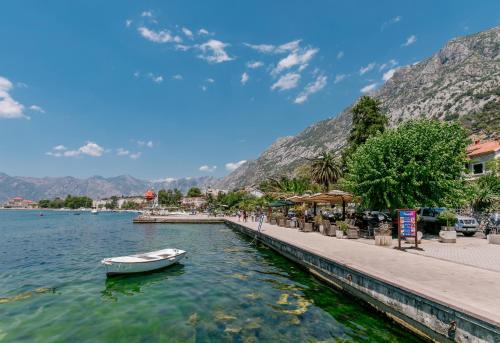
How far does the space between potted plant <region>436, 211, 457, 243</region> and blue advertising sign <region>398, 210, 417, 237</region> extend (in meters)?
4.23

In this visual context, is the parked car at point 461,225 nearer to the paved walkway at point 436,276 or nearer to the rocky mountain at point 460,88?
the paved walkway at point 436,276

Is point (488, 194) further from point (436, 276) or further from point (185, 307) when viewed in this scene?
point (185, 307)

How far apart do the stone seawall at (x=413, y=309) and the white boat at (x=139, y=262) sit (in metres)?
9.18

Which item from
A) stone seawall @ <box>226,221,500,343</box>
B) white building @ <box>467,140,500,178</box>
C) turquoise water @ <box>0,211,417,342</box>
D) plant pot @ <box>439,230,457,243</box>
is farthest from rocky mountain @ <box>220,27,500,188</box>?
stone seawall @ <box>226,221,500,343</box>

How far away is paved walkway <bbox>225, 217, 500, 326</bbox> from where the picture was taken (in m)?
7.41

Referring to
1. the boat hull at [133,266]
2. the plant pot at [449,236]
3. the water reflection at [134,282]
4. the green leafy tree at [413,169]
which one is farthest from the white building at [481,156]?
the boat hull at [133,266]

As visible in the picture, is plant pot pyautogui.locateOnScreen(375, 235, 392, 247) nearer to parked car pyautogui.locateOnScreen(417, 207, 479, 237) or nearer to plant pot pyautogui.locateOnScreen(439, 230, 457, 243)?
plant pot pyautogui.locateOnScreen(439, 230, 457, 243)

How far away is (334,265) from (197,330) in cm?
658

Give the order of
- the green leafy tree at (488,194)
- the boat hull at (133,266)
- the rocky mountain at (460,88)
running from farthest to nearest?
1. the rocky mountain at (460,88)
2. the green leafy tree at (488,194)
3. the boat hull at (133,266)

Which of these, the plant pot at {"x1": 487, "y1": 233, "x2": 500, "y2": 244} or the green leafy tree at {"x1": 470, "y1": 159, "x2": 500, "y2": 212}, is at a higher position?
the green leafy tree at {"x1": 470, "y1": 159, "x2": 500, "y2": 212}

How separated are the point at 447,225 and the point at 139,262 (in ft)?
66.3

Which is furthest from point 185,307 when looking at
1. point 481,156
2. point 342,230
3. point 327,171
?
point 327,171

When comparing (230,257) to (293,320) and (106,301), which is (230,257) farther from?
(293,320)

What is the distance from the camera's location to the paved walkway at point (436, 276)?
24.3 feet
